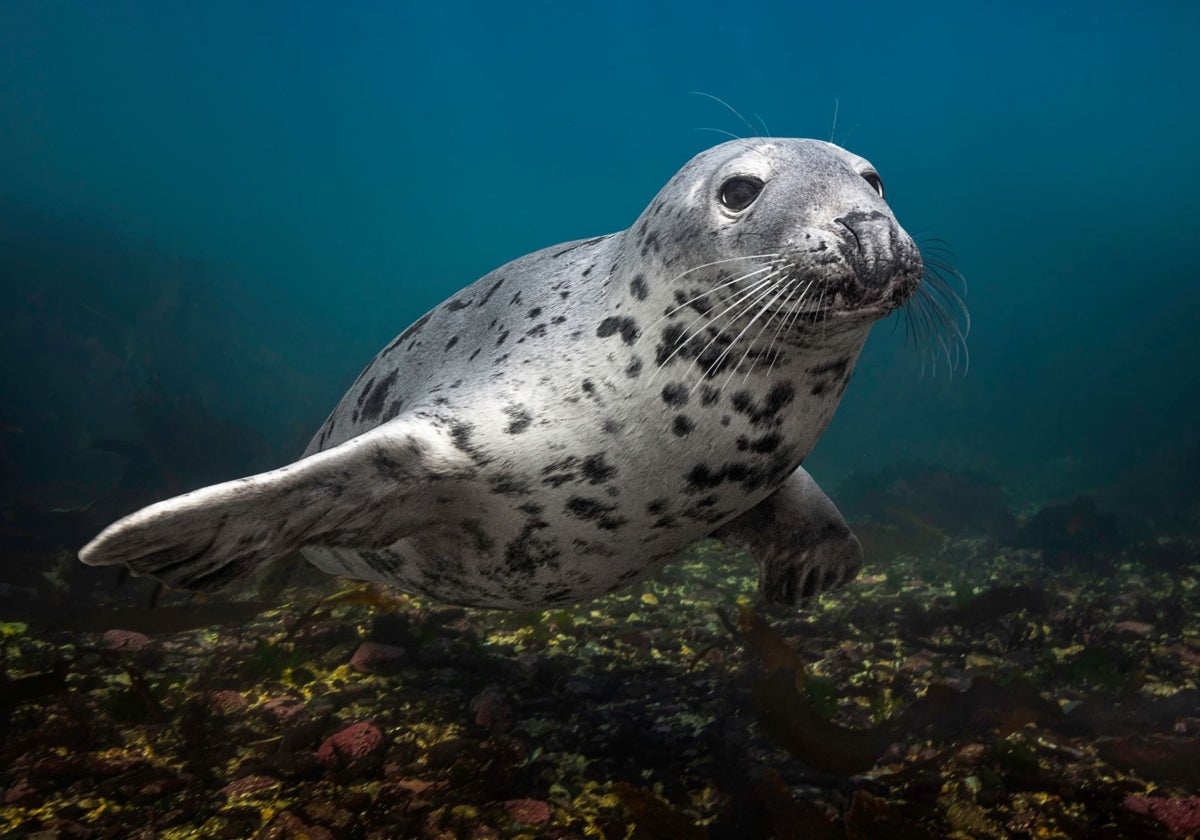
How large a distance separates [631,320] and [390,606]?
8.35ft

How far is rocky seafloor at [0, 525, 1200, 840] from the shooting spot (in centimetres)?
215

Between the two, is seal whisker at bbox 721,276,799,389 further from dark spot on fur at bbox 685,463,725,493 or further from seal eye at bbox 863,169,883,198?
seal eye at bbox 863,169,883,198

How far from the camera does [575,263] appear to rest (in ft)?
8.65

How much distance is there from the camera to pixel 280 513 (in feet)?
6.14

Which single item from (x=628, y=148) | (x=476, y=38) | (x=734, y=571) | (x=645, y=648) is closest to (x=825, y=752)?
(x=645, y=648)

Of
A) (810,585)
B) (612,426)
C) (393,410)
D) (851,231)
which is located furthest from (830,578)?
(393,410)

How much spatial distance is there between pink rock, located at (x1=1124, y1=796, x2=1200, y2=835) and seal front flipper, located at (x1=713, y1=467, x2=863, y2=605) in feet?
3.74

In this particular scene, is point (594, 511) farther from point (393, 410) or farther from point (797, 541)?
point (797, 541)

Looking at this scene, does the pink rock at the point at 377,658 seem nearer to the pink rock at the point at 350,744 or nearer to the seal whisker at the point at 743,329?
the pink rock at the point at 350,744

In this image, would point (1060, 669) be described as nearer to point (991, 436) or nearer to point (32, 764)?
point (32, 764)

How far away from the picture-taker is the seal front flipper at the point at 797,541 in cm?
297

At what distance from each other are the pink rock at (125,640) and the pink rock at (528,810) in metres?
2.43

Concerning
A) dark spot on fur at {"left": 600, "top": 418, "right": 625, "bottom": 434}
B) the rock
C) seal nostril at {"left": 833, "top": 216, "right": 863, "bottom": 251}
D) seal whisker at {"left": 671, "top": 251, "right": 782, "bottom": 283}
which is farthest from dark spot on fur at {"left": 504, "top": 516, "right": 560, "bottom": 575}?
the rock

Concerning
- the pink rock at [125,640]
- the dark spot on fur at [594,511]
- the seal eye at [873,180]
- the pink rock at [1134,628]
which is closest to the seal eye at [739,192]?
the seal eye at [873,180]
